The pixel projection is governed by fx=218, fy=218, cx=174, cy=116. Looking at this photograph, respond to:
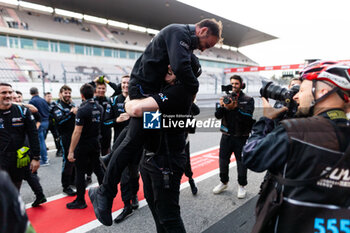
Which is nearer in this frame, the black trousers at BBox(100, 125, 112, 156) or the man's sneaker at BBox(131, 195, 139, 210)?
the man's sneaker at BBox(131, 195, 139, 210)

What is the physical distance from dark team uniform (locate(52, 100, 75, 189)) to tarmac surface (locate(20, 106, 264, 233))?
0.31 meters

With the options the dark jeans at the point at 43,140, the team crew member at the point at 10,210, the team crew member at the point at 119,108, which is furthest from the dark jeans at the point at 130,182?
the dark jeans at the point at 43,140

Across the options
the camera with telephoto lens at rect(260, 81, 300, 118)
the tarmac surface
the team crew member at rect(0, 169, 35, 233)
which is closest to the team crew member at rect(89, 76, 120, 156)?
the tarmac surface

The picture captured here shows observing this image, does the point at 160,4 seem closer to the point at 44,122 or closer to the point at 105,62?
the point at 105,62

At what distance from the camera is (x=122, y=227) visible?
8.82ft

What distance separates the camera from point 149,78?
1776mm

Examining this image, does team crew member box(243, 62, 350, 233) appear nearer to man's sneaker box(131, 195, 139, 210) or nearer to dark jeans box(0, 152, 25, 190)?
man's sneaker box(131, 195, 139, 210)

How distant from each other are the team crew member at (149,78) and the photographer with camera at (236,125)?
1754mm

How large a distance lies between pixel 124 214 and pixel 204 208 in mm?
1141

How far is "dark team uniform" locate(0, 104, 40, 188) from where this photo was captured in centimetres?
290

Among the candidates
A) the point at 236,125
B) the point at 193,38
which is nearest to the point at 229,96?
the point at 236,125

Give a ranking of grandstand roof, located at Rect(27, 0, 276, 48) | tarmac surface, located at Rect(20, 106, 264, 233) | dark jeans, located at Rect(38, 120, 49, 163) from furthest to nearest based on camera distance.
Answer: grandstand roof, located at Rect(27, 0, 276, 48) < dark jeans, located at Rect(38, 120, 49, 163) < tarmac surface, located at Rect(20, 106, 264, 233)

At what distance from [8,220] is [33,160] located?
2.89 meters

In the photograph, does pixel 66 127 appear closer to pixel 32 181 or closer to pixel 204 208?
pixel 32 181
